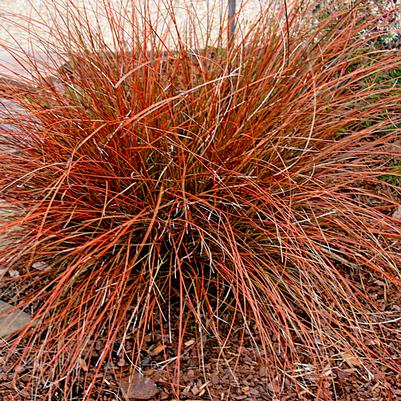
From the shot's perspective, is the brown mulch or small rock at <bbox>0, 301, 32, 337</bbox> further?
small rock at <bbox>0, 301, 32, 337</bbox>

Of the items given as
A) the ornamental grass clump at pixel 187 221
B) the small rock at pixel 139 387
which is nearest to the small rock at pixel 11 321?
the ornamental grass clump at pixel 187 221

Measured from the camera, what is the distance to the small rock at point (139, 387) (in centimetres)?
181

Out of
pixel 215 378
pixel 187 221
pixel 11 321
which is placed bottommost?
pixel 215 378

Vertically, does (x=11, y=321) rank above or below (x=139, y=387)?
above

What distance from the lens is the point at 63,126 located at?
216 centimetres

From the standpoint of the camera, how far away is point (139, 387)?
→ 1.83 metres

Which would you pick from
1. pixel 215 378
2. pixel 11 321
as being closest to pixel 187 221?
pixel 215 378

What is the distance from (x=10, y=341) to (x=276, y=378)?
84 centimetres

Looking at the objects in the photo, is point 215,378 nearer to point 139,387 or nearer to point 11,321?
point 139,387

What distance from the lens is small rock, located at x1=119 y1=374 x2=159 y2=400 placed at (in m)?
1.81

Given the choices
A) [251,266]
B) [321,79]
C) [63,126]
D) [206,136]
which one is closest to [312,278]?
[251,266]

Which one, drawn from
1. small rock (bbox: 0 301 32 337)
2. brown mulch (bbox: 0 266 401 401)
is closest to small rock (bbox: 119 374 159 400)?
brown mulch (bbox: 0 266 401 401)

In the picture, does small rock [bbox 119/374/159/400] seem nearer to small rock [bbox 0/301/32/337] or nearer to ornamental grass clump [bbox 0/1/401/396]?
ornamental grass clump [bbox 0/1/401/396]

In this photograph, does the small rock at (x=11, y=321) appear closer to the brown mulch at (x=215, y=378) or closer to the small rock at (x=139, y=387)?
the brown mulch at (x=215, y=378)
